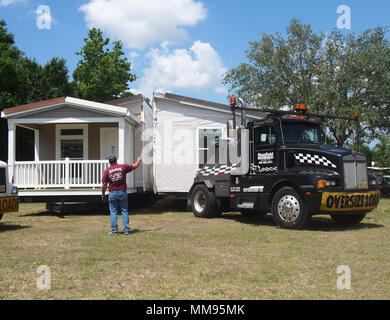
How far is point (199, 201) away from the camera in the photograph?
12633 millimetres

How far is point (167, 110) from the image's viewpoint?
14.7 metres

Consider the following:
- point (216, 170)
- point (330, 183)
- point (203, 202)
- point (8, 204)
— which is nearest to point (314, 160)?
point (330, 183)

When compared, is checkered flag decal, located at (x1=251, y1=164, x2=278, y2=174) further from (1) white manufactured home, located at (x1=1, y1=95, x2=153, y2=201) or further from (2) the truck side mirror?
(1) white manufactured home, located at (x1=1, y1=95, x2=153, y2=201)

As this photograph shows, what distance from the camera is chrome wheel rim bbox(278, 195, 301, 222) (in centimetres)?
936

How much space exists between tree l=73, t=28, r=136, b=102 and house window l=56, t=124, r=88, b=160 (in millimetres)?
20018

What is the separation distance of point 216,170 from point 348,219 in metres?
3.70

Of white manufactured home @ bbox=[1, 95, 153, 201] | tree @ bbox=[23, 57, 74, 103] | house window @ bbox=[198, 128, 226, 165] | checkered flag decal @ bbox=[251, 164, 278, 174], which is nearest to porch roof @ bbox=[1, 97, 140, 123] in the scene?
white manufactured home @ bbox=[1, 95, 153, 201]

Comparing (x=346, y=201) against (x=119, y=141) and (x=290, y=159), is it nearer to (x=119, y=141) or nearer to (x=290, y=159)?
(x=290, y=159)

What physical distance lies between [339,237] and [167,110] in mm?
7966

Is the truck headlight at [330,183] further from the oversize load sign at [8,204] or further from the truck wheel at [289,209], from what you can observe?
the oversize load sign at [8,204]

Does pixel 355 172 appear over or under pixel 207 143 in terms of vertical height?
under

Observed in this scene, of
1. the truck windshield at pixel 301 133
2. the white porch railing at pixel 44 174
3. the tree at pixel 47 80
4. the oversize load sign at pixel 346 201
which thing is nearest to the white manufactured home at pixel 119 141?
the white porch railing at pixel 44 174
